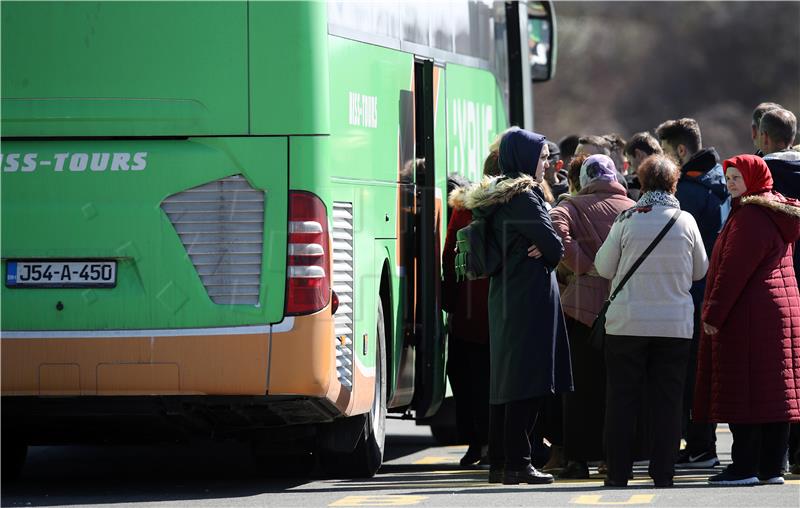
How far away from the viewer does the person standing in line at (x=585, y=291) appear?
10.6 metres

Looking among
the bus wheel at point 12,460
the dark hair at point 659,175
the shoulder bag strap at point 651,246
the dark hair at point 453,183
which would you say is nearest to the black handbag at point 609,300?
the shoulder bag strap at point 651,246

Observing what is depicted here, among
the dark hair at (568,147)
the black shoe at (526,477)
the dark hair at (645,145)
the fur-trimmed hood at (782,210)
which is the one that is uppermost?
the dark hair at (568,147)

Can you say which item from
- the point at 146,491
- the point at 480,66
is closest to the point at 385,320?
the point at 146,491

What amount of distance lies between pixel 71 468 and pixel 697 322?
4138mm

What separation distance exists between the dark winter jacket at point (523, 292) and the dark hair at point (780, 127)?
63.2 inches

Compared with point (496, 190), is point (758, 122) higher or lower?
higher

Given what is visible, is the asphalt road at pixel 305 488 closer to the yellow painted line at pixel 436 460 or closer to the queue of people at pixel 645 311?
the yellow painted line at pixel 436 460

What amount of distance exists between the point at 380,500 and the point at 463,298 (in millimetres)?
2402

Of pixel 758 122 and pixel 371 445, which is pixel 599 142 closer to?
pixel 758 122

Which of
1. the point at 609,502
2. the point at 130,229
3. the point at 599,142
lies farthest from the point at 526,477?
the point at 599,142

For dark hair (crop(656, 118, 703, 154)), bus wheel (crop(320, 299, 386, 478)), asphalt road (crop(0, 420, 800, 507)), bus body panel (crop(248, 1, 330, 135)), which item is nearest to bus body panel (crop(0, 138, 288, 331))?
bus body panel (crop(248, 1, 330, 135))

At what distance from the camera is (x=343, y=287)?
32.0ft

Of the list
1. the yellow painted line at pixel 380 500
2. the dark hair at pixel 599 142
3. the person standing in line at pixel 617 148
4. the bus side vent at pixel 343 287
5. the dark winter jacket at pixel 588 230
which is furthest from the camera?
the person standing in line at pixel 617 148

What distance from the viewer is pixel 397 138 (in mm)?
11031
